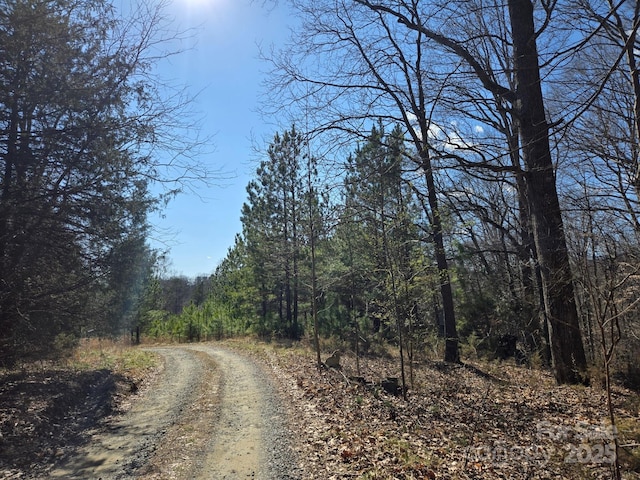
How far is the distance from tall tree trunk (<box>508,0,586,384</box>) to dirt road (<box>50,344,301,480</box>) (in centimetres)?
535

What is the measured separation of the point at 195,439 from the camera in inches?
265

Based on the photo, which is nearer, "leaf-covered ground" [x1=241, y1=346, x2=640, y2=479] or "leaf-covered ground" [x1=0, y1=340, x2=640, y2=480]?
"leaf-covered ground" [x1=241, y1=346, x2=640, y2=479]

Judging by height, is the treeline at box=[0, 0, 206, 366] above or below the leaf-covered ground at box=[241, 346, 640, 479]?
above

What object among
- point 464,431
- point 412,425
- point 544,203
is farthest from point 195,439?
point 544,203

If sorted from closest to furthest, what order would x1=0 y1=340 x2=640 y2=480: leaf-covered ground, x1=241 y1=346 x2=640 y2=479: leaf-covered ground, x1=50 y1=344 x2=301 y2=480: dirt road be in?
x1=241 y1=346 x2=640 y2=479: leaf-covered ground → x1=0 y1=340 x2=640 y2=480: leaf-covered ground → x1=50 y1=344 x2=301 y2=480: dirt road

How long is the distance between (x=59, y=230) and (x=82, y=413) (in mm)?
4089

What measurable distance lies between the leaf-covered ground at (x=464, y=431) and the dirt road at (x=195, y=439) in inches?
21.2

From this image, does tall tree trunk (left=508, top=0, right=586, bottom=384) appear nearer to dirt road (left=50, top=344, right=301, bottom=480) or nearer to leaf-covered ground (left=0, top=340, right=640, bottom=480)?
leaf-covered ground (left=0, top=340, right=640, bottom=480)

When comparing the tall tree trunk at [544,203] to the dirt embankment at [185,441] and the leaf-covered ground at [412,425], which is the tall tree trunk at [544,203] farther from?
the dirt embankment at [185,441]

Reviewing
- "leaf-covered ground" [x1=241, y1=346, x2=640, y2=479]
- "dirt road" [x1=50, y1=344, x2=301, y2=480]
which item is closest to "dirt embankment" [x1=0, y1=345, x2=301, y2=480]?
"dirt road" [x1=50, y1=344, x2=301, y2=480]

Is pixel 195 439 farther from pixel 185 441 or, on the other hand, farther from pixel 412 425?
pixel 412 425

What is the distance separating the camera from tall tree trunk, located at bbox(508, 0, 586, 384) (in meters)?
7.07

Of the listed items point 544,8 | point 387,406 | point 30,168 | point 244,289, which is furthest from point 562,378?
point 244,289

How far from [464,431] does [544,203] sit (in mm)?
4309
